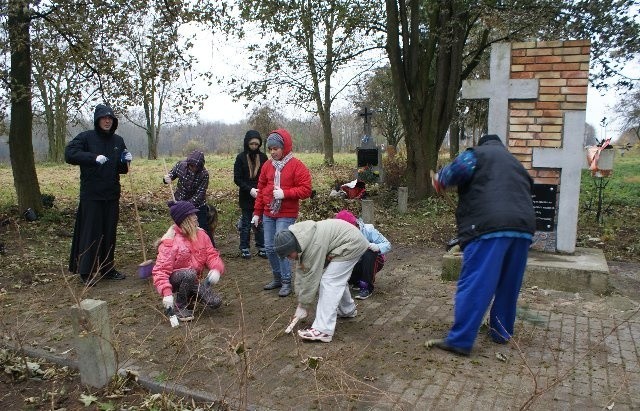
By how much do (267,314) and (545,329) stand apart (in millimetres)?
2537

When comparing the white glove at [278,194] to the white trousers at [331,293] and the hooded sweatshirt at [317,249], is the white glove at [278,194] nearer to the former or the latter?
the hooded sweatshirt at [317,249]

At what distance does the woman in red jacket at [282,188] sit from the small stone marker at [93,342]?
220 cm

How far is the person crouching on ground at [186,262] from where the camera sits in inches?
184

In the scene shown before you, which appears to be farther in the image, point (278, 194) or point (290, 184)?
point (290, 184)

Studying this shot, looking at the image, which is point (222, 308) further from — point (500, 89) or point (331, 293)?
point (500, 89)

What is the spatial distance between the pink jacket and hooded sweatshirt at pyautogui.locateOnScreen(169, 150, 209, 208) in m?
1.51

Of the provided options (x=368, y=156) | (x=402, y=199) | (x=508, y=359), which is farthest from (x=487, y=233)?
(x=368, y=156)

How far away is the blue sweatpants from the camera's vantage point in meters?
3.78

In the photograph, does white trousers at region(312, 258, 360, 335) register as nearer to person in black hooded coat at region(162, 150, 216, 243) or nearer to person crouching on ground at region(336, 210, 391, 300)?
person crouching on ground at region(336, 210, 391, 300)

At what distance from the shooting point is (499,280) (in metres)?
3.99

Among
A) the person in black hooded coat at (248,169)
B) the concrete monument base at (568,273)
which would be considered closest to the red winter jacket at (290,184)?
the person in black hooded coat at (248,169)

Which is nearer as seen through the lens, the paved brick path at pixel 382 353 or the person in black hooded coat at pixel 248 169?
the paved brick path at pixel 382 353

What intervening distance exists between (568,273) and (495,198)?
222cm

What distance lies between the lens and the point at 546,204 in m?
5.84
